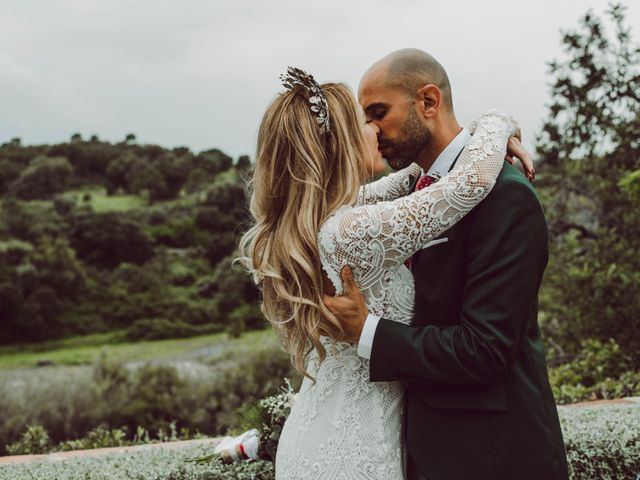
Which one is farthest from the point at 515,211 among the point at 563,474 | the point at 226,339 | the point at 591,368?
the point at 226,339

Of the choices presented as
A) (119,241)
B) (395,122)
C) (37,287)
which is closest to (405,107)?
(395,122)

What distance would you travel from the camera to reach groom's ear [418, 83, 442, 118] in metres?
2.21

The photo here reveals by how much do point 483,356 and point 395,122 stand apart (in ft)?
2.70

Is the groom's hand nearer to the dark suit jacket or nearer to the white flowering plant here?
the dark suit jacket

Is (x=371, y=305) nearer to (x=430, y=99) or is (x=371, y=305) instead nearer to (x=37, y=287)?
(x=430, y=99)

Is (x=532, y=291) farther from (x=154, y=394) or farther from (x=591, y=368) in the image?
(x=154, y=394)

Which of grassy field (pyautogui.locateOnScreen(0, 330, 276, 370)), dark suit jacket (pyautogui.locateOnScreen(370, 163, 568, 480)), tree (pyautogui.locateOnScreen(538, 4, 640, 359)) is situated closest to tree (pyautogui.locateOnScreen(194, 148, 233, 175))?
grassy field (pyautogui.locateOnScreen(0, 330, 276, 370))

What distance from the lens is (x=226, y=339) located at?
2219cm

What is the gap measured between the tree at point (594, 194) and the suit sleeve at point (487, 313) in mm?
7492

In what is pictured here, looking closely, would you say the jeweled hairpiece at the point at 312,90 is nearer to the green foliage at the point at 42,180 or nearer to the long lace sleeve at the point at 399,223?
the long lace sleeve at the point at 399,223

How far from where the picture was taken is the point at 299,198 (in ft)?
6.54

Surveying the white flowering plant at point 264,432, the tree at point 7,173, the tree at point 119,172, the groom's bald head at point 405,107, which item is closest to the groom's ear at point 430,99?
the groom's bald head at point 405,107

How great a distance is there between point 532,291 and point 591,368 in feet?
24.5

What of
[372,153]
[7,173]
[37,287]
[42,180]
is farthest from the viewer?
[7,173]
